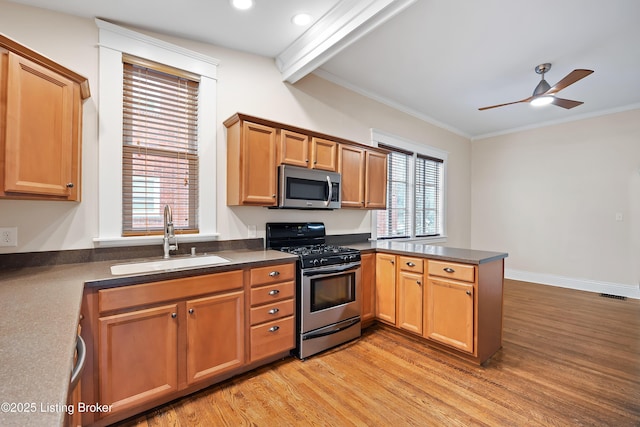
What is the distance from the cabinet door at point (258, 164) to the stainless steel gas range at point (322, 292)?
17.1 inches

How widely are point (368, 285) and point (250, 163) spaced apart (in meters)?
1.77

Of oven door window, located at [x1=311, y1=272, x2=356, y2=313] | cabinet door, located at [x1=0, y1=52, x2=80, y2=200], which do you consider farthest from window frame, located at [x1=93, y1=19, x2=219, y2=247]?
oven door window, located at [x1=311, y1=272, x2=356, y2=313]

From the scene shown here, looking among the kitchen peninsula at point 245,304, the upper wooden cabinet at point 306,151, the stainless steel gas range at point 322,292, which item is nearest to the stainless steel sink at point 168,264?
the kitchen peninsula at point 245,304

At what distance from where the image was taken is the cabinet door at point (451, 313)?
248cm

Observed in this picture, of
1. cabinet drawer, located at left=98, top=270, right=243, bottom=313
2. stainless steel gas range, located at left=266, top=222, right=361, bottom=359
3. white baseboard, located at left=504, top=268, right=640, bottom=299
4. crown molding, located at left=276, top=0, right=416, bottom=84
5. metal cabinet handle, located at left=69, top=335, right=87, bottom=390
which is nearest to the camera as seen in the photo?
metal cabinet handle, located at left=69, top=335, right=87, bottom=390

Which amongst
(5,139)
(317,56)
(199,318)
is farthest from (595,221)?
(5,139)

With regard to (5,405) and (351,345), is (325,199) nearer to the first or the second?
(351,345)

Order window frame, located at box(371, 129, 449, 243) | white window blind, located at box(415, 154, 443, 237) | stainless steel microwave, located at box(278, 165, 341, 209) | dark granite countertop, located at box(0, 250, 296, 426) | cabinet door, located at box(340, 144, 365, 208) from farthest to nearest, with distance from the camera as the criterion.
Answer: white window blind, located at box(415, 154, 443, 237), window frame, located at box(371, 129, 449, 243), cabinet door, located at box(340, 144, 365, 208), stainless steel microwave, located at box(278, 165, 341, 209), dark granite countertop, located at box(0, 250, 296, 426)

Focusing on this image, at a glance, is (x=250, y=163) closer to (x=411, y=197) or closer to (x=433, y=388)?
(x=433, y=388)

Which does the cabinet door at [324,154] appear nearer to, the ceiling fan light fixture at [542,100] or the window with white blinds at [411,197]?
the window with white blinds at [411,197]

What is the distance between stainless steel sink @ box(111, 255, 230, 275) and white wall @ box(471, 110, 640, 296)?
5.60m

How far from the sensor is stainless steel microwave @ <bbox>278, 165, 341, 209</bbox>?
9.22 ft

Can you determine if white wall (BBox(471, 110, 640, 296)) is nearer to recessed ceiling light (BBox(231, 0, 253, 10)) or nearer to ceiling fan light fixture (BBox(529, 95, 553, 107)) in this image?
ceiling fan light fixture (BBox(529, 95, 553, 107))

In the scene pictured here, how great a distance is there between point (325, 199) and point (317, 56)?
137cm
